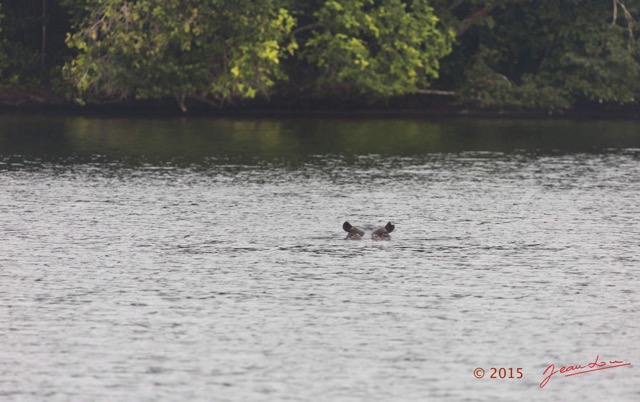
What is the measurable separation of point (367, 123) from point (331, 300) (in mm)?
39443

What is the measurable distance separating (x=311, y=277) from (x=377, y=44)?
42.3 m

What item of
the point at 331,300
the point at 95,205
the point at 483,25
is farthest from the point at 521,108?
the point at 331,300

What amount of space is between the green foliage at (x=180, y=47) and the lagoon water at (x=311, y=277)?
16891 millimetres

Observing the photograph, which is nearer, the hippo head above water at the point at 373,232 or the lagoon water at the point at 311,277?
the lagoon water at the point at 311,277

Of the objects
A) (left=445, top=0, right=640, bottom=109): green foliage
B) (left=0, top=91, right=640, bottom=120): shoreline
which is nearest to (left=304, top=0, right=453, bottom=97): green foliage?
(left=0, top=91, right=640, bottom=120): shoreline

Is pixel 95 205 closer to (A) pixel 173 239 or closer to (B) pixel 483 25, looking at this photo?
(A) pixel 173 239

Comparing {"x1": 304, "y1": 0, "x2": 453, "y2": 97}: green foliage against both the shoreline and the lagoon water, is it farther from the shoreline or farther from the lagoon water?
the lagoon water

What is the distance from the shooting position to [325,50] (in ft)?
201

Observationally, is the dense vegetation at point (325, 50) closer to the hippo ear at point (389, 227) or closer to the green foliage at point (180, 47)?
the green foliage at point (180, 47)

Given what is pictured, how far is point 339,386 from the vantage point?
49.4ft

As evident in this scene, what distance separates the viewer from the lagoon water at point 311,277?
15.5m

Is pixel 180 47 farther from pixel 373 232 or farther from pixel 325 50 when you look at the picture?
pixel 373 232

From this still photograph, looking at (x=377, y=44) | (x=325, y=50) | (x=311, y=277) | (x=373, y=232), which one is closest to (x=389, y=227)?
(x=373, y=232)

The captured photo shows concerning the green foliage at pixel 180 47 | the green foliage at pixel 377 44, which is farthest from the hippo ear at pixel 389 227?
the green foliage at pixel 377 44
